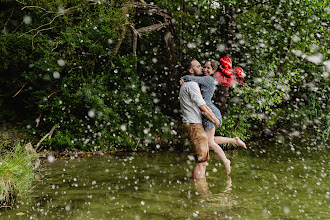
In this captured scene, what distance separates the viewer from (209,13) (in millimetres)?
14359

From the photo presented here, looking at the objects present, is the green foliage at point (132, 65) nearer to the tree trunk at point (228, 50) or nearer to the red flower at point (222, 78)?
the tree trunk at point (228, 50)

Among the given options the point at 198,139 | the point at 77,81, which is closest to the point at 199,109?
the point at 198,139

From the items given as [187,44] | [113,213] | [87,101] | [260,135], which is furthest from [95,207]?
[260,135]

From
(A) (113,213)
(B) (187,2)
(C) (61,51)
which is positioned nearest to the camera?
(A) (113,213)

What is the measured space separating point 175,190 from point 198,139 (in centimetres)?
97

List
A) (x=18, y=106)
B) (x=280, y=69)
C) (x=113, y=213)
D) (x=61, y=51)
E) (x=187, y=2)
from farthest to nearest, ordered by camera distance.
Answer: (x=187, y=2), (x=280, y=69), (x=18, y=106), (x=61, y=51), (x=113, y=213)

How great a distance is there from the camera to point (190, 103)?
6.49 m

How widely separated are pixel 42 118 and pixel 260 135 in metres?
9.11

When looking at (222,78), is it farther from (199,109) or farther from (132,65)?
(132,65)

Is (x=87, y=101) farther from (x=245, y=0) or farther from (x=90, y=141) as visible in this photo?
(x=245, y=0)

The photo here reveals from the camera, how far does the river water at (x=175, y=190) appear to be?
495 cm

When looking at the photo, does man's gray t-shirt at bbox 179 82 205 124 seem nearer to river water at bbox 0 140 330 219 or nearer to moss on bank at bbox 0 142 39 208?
river water at bbox 0 140 330 219

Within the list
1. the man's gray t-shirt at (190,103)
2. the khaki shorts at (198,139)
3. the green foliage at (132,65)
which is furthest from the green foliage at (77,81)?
the khaki shorts at (198,139)

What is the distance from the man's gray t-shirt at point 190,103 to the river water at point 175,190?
1.21 metres
